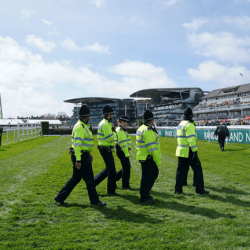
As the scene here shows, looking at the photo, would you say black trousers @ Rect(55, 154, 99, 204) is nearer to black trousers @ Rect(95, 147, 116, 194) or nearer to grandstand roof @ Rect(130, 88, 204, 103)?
black trousers @ Rect(95, 147, 116, 194)

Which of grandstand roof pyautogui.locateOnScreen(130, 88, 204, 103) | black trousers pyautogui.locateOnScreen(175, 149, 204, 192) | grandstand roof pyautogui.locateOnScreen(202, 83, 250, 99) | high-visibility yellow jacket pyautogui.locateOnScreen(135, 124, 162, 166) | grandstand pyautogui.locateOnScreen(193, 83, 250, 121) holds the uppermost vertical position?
grandstand roof pyautogui.locateOnScreen(130, 88, 204, 103)

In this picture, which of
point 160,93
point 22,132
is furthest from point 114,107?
point 22,132

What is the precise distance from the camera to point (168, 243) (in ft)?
10.5

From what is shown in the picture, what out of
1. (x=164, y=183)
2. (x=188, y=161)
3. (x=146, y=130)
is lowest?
(x=164, y=183)

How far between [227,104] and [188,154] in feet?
204

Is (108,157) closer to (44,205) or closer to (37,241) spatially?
(44,205)

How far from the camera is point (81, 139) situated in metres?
4.50

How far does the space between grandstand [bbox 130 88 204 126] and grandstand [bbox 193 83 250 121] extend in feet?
34.6

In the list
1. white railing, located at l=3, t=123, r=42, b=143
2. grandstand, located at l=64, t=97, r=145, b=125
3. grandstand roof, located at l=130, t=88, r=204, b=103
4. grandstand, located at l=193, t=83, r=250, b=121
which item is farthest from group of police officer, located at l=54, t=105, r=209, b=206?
grandstand, located at l=64, t=97, r=145, b=125

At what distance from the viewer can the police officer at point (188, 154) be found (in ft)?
17.9

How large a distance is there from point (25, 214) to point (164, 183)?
12.1 feet

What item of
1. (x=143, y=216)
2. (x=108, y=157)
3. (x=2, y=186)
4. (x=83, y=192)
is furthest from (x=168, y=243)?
(x=2, y=186)

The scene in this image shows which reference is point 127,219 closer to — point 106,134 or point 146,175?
point 146,175

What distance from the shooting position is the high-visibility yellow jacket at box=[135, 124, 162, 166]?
185 inches
